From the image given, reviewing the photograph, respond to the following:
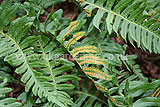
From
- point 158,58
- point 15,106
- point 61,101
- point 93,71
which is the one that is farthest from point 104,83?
point 158,58

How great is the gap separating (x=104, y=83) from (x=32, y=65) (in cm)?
52

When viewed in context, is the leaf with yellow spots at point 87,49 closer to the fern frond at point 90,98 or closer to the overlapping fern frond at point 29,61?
the overlapping fern frond at point 29,61

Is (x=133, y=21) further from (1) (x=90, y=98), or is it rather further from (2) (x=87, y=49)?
(1) (x=90, y=98)

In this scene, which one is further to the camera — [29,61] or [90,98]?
[90,98]

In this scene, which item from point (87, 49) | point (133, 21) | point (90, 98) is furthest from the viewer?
point (90, 98)

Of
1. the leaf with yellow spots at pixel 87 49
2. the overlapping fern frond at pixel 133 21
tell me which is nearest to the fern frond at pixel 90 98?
the leaf with yellow spots at pixel 87 49

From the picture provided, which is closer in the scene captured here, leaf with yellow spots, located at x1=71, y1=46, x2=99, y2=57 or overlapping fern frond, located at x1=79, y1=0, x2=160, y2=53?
leaf with yellow spots, located at x1=71, y1=46, x2=99, y2=57

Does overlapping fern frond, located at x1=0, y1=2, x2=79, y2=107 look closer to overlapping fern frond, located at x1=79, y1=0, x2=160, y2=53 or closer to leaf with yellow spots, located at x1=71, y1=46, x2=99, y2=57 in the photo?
leaf with yellow spots, located at x1=71, y1=46, x2=99, y2=57

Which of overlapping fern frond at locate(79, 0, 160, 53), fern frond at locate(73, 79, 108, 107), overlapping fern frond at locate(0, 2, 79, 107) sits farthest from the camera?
fern frond at locate(73, 79, 108, 107)

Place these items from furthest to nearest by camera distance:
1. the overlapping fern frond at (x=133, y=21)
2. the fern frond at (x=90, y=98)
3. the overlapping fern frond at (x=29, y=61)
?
the fern frond at (x=90, y=98)
the overlapping fern frond at (x=133, y=21)
the overlapping fern frond at (x=29, y=61)

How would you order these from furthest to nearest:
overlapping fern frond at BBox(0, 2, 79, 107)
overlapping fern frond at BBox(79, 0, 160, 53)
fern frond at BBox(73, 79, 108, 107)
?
fern frond at BBox(73, 79, 108, 107) < overlapping fern frond at BBox(79, 0, 160, 53) < overlapping fern frond at BBox(0, 2, 79, 107)

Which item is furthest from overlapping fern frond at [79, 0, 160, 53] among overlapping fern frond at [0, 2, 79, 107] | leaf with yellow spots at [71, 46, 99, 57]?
overlapping fern frond at [0, 2, 79, 107]

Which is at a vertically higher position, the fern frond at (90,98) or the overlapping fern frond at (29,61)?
the overlapping fern frond at (29,61)

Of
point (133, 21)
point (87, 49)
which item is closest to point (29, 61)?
point (87, 49)
